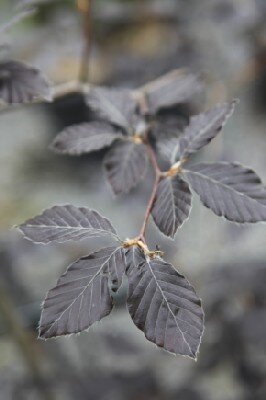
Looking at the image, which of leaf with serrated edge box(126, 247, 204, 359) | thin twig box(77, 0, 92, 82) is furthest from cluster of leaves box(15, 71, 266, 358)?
thin twig box(77, 0, 92, 82)

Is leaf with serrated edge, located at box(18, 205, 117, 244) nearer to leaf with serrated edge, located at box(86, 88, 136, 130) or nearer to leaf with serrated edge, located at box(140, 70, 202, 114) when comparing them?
leaf with serrated edge, located at box(86, 88, 136, 130)

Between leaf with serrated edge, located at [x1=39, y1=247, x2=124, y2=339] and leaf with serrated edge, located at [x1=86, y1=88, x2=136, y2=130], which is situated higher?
leaf with serrated edge, located at [x1=86, y1=88, x2=136, y2=130]

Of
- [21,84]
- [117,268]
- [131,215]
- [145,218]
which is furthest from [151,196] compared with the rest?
[131,215]

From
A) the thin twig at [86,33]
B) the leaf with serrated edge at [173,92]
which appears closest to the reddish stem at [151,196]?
the leaf with serrated edge at [173,92]

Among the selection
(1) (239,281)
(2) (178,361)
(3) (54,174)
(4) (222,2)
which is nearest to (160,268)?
(1) (239,281)

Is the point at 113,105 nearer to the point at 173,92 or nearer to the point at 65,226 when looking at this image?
the point at 173,92

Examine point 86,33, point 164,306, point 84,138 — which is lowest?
point 164,306
